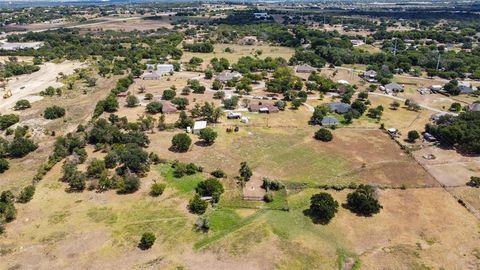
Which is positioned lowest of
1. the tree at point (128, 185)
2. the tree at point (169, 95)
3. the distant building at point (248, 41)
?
the distant building at point (248, 41)

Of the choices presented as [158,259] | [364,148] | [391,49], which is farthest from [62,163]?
[391,49]

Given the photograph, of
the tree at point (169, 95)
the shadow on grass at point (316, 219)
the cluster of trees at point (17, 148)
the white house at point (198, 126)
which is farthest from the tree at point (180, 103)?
the shadow on grass at point (316, 219)

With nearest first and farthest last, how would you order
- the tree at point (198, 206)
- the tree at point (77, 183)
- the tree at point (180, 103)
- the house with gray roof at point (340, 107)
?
1. the tree at point (198, 206)
2. the tree at point (77, 183)
3. the house with gray roof at point (340, 107)
4. the tree at point (180, 103)

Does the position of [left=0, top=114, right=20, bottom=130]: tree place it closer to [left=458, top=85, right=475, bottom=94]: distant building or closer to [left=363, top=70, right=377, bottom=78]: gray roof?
[left=363, top=70, right=377, bottom=78]: gray roof

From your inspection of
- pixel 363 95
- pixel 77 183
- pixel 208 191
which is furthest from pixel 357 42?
pixel 77 183

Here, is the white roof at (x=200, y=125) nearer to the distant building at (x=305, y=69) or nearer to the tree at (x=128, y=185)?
the tree at (x=128, y=185)

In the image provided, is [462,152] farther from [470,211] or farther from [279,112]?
[279,112]

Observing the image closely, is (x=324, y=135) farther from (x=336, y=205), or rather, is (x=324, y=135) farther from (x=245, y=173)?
(x=336, y=205)
